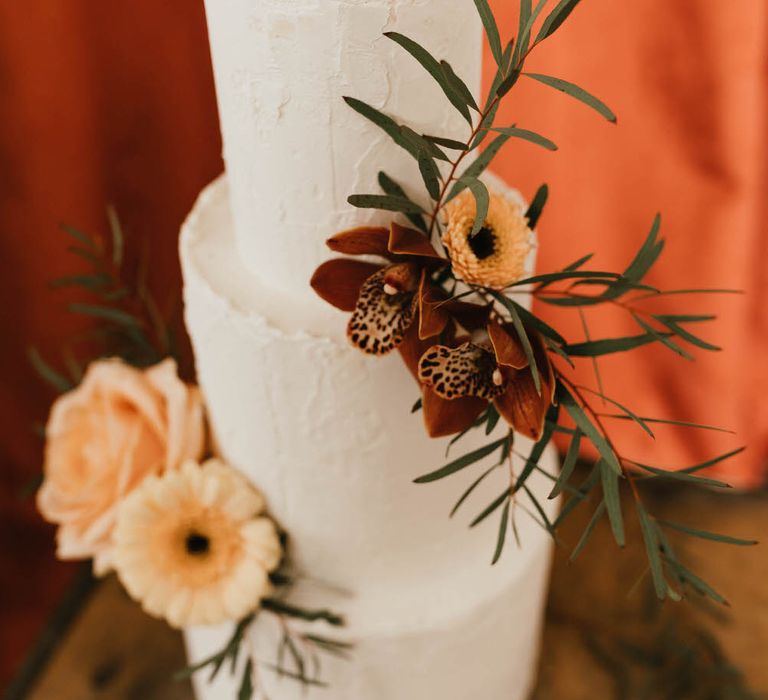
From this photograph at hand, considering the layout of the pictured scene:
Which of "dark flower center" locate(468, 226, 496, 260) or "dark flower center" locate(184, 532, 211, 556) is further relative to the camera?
"dark flower center" locate(184, 532, 211, 556)

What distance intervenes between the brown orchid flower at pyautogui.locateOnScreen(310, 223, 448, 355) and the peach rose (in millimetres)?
276

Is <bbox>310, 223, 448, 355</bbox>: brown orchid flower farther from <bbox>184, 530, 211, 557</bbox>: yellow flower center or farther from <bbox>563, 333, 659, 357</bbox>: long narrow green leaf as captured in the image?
<bbox>184, 530, 211, 557</bbox>: yellow flower center

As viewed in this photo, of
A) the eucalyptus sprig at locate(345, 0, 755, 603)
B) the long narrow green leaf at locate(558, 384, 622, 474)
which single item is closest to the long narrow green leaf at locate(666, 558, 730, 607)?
the eucalyptus sprig at locate(345, 0, 755, 603)

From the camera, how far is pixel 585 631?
119cm

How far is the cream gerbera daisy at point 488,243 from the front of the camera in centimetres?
61

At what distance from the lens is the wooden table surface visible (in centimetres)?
113

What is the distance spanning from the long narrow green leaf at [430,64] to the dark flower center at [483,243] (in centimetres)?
9

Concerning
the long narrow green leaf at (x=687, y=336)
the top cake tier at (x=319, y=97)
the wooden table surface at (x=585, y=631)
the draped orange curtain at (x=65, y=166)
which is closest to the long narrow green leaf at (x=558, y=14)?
the top cake tier at (x=319, y=97)

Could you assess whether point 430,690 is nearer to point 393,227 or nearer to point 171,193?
point 393,227

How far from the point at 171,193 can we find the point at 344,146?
606 millimetres

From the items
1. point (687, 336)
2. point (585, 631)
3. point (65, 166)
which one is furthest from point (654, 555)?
point (65, 166)

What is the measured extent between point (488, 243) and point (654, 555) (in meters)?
0.24

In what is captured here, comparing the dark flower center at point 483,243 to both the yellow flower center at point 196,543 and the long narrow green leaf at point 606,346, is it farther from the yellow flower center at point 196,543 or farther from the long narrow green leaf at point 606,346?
the yellow flower center at point 196,543

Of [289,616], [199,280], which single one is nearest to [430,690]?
[289,616]
